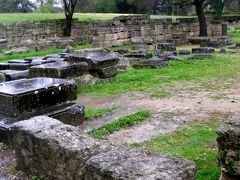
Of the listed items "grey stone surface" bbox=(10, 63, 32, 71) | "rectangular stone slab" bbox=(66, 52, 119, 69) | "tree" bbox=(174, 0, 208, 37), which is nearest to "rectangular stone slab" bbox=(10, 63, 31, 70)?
"grey stone surface" bbox=(10, 63, 32, 71)

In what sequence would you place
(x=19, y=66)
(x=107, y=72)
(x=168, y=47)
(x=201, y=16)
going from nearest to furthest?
(x=107, y=72) < (x=19, y=66) < (x=168, y=47) < (x=201, y=16)

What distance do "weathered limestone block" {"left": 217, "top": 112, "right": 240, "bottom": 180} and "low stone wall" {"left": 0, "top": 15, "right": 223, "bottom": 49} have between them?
16257 mm

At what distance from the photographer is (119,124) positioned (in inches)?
249

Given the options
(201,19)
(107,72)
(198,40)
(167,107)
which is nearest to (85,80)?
(107,72)

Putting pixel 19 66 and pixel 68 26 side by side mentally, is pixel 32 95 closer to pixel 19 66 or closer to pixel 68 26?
pixel 19 66

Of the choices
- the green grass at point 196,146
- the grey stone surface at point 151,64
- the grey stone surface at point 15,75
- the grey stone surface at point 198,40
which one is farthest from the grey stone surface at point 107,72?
the grey stone surface at point 198,40

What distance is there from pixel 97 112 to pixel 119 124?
92 centimetres

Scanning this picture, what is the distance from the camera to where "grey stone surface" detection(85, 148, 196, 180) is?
306cm

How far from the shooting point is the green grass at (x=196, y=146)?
174 inches

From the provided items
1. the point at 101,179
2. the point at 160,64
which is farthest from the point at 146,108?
the point at 160,64

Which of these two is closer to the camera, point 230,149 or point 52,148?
point 230,149

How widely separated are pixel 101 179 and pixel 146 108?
419 cm

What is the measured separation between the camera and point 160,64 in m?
12.6

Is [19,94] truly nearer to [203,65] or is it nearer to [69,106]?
[69,106]
